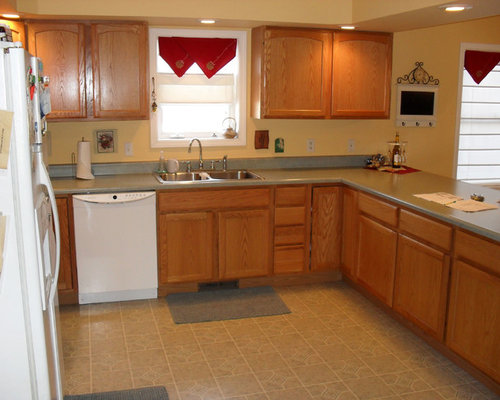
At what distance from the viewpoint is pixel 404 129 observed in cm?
500

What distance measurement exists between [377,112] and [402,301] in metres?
1.71

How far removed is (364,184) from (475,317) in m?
1.40

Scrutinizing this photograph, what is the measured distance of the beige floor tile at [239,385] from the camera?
2.90 m

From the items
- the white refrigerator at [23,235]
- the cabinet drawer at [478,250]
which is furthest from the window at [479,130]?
the white refrigerator at [23,235]

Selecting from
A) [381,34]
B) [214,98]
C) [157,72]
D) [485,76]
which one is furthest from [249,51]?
[485,76]

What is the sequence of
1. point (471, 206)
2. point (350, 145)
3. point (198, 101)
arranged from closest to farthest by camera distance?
point (471, 206) < point (198, 101) < point (350, 145)

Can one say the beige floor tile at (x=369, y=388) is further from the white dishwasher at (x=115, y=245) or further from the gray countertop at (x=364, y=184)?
the white dishwasher at (x=115, y=245)

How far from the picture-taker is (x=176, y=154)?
454 centimetres

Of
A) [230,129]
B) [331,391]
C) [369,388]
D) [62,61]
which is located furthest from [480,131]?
[62,61]

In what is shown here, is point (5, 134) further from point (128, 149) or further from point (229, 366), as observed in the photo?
point (128, 149)

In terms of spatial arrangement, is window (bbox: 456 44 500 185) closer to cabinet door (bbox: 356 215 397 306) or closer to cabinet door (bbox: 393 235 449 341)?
cabinet door (bbox: 356 215 397 306)

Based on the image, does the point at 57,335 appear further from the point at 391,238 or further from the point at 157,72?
the point at 157,72

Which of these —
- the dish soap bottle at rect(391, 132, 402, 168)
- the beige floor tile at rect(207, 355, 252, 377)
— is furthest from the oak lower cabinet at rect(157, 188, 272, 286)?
the dish soap bottle at rect(391, 132, 402, 168)

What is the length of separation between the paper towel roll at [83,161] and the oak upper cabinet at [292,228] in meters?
1.42
